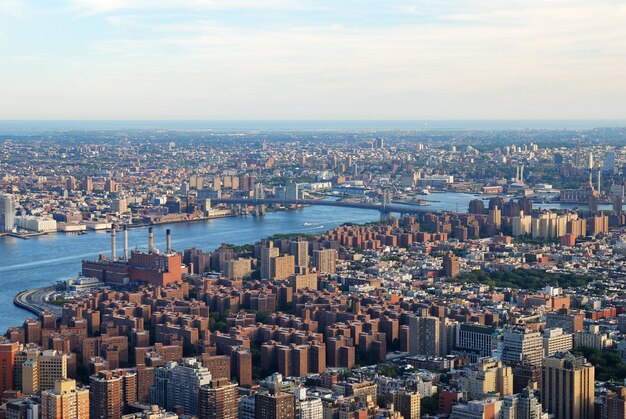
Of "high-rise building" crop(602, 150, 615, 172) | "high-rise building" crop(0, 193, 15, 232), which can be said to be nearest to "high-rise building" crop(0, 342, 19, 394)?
"high-rise building" crop(0, 193, 15, 232)

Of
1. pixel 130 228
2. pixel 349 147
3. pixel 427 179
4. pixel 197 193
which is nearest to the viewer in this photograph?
pixel 130 228

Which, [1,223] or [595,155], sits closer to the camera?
[1,223]

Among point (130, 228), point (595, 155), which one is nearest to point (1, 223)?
point (130, 228)

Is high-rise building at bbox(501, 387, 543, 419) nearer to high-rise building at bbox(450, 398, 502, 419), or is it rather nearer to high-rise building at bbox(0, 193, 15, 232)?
high-rise building at bbox(450, 398, 502, 419)

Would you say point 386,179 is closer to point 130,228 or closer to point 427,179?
point 427,179

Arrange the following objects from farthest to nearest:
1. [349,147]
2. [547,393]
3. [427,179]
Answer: [349,147]
[427,179]
[547,393]

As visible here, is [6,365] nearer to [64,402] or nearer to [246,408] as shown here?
[64,402]

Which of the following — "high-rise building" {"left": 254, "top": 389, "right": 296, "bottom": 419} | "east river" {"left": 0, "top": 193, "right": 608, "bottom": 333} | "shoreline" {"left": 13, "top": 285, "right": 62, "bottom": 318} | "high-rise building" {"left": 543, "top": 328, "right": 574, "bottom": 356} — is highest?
"high-rise building" {"left": 254, "top": 389, "right": 296, "bottom": 419}
